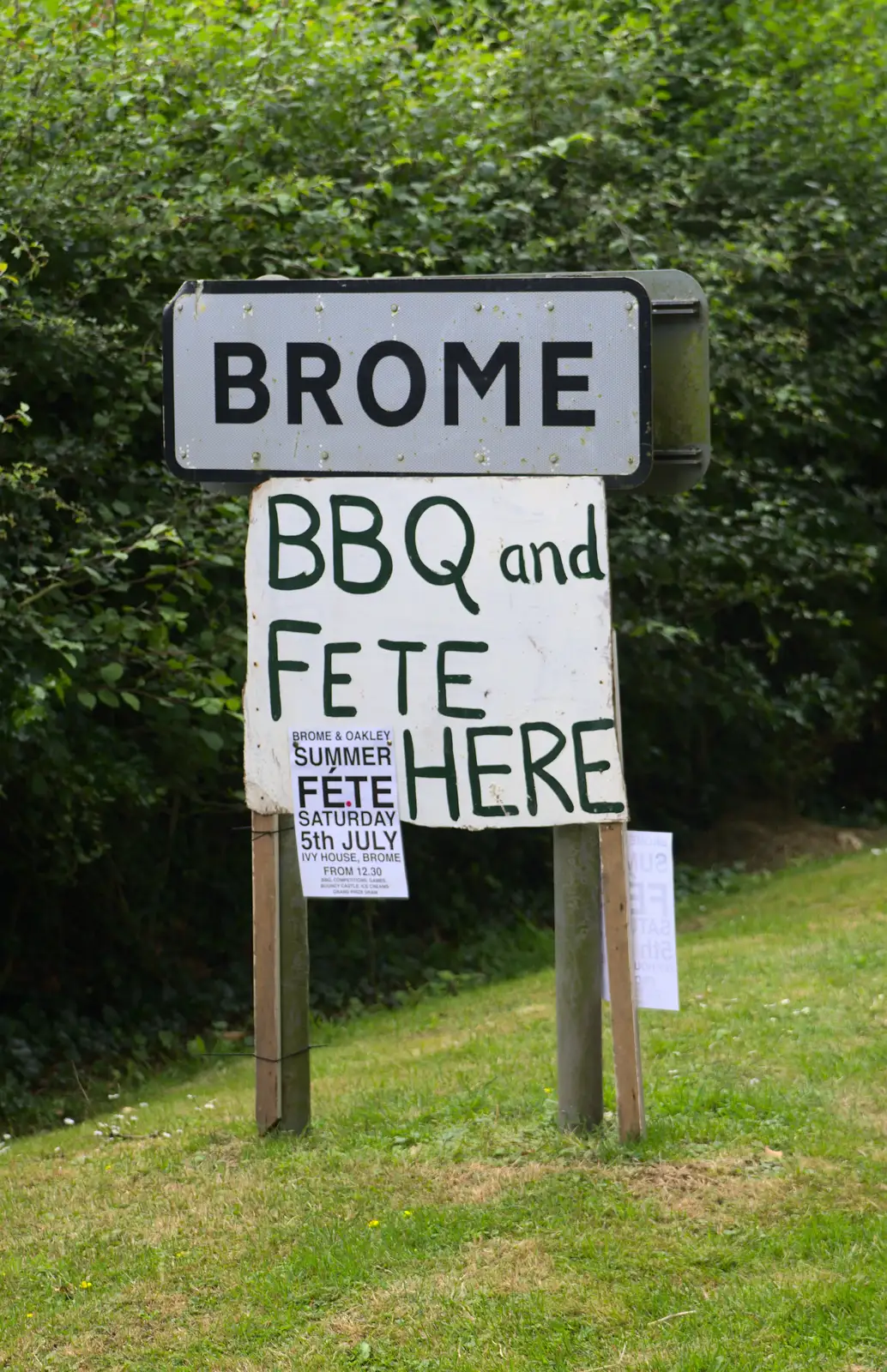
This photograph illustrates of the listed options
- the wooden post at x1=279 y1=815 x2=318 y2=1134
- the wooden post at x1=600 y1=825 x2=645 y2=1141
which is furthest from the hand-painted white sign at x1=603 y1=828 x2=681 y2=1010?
the wooden post at x1=279 y1=815 x2=318 y2=1134

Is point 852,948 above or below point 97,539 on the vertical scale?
below

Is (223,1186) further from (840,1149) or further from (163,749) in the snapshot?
(163,749)

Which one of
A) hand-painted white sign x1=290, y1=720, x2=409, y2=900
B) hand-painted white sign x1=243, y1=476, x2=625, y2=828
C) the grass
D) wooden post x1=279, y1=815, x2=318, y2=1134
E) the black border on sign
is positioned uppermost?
the black border on sign

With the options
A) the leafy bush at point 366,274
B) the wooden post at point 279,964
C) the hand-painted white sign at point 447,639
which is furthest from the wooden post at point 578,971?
the leafy bush at point 366,274

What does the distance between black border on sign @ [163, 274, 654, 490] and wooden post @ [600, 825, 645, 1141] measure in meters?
1.10

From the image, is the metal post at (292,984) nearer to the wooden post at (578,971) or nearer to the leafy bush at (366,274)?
the wooden post at (578,971)

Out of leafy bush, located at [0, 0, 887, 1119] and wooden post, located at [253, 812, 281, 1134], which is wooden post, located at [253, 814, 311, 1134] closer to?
wooden post, located at [253, 812, 281, 1134]

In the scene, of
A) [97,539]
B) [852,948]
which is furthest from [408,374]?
[852,948]

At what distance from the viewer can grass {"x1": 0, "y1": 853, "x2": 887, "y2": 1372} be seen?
3.55 m

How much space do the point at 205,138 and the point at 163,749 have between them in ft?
10.9

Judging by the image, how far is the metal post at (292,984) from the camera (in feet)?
16.0

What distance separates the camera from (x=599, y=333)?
15.0 feet

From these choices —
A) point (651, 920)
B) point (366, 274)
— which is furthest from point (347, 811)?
point (366, 274)

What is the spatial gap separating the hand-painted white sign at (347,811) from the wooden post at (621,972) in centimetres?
61
